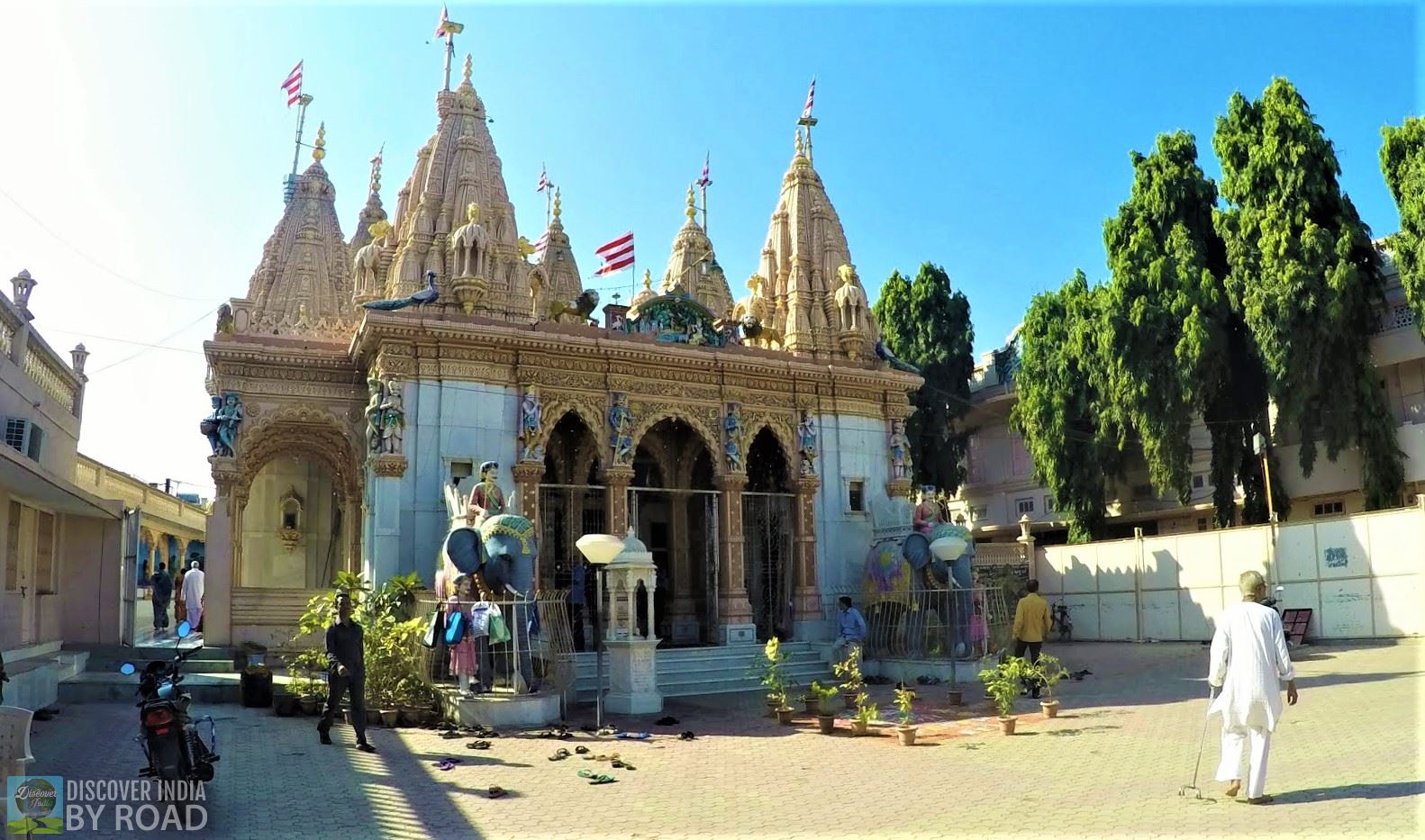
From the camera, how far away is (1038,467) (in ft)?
97.5

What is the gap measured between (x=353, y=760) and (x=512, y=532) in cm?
436

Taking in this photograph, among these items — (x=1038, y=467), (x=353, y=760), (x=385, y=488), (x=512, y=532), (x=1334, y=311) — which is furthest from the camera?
(x=1038, y=467)

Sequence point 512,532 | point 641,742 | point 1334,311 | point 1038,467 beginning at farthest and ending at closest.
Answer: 1. point 1038,467
2. point 1334,311
3. point 512,532
4. point 641,742

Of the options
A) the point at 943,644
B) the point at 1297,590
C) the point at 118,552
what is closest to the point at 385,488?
the point at 118,552

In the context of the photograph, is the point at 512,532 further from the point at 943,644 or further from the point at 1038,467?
the point at 1038,467

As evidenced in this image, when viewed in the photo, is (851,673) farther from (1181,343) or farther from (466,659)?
(1181,343)

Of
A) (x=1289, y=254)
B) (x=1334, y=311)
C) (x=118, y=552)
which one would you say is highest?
(x=1289, y=254)

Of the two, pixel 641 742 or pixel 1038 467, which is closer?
pixel 641 742

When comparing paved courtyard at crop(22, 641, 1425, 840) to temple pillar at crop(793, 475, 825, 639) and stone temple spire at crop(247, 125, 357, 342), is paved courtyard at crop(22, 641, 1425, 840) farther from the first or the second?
stone temple spire at crop(247, 125, 357, 342)

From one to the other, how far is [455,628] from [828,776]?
5281 millimetres

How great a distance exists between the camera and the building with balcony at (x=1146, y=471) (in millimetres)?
24828

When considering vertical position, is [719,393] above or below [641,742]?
above

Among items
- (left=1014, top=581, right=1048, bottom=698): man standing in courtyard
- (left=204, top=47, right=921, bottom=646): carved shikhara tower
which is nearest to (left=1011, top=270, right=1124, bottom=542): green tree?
(left=204, top=47, right=921, bottom=646): carved shikhara tower

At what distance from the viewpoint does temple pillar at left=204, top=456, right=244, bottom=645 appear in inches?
680
